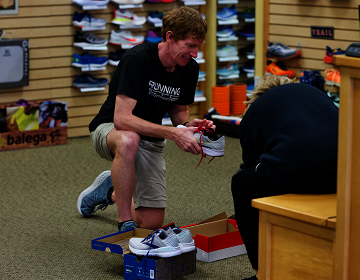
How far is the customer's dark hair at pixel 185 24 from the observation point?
2525mm

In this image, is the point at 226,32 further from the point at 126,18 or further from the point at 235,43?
the point at 126,18

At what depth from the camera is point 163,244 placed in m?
2.22

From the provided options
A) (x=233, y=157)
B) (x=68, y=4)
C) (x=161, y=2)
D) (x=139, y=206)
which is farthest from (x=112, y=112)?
(x=161, y=2)

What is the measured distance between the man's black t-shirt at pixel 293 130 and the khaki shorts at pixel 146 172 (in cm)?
86

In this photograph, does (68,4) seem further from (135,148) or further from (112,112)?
(135,148)

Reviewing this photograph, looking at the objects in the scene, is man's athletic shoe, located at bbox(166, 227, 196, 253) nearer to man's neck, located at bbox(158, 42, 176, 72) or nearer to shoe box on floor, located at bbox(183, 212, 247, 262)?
shoe box on floor, located at bbox(183, 212, 247, 262)

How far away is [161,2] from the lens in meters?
5.89

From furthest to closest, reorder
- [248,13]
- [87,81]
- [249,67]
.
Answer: [249,67], [248,13], [87,81]

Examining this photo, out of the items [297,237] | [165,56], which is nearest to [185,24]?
[165,56]

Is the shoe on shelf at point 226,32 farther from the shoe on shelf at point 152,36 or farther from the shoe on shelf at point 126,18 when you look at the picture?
the shoe on shelf at point 126,18

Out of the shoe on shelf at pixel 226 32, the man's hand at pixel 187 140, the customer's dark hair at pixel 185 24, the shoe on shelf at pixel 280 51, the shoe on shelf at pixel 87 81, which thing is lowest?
the man's hand at pixel 187 140

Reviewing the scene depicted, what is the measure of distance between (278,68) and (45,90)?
2.54m

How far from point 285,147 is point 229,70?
4613 millimetres

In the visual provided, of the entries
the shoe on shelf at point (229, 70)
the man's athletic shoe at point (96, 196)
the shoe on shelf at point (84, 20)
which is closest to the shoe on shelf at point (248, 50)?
the shoe on shelf at point (229, 70)
